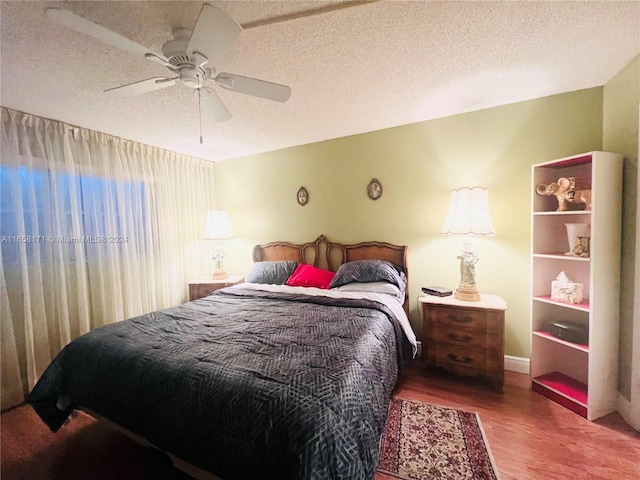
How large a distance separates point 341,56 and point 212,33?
2.61 feet

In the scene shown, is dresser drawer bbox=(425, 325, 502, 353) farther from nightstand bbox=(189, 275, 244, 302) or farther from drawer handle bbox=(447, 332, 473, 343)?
nightstand bbox=(189, 275, 244, 302)

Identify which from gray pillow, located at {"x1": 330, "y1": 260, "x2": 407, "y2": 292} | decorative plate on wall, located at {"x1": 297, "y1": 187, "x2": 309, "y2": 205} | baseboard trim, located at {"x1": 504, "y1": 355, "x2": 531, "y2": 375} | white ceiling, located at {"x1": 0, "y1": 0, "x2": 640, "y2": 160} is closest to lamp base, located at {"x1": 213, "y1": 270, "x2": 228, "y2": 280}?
decorative plate on wall, located at {"x1": 297, "y1": 187, "x2": 309, "y2": 205}

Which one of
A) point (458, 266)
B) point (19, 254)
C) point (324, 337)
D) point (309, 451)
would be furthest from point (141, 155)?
point (458, 266)

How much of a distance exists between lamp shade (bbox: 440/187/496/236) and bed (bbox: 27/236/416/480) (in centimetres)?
88

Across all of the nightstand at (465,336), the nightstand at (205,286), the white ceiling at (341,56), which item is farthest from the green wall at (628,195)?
the nightstand at (205,286)

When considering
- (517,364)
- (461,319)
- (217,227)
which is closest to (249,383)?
(461,319)

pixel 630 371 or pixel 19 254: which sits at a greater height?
pixel 19 254

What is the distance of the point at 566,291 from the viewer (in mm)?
1929

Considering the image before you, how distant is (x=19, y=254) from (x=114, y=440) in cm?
167

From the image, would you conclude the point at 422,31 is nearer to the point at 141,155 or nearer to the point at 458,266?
the point at 458,266

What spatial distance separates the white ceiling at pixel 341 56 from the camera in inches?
51.7

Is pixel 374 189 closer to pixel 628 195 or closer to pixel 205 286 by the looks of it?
pixel 628 195

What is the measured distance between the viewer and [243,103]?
2195 mm

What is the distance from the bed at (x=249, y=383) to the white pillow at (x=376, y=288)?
175 mm
